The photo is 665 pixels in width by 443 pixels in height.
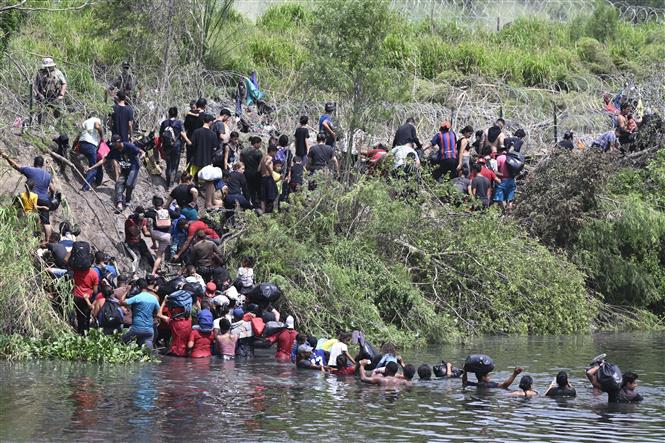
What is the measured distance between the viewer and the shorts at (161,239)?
1013 inches

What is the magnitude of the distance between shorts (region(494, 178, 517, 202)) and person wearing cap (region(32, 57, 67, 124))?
33.3 feet

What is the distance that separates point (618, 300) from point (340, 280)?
9.37 metres

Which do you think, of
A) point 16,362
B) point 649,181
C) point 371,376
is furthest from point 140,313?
point 649,181

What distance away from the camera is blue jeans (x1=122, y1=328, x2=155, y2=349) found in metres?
22.9

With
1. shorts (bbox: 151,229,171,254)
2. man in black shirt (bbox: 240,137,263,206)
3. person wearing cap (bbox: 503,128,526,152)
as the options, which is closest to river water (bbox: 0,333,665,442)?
shorts (bbox: 151,229,171,254)

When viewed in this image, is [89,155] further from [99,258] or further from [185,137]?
[99,258]

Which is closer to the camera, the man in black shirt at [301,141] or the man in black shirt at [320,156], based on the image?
the man in black shirt at [320,156]

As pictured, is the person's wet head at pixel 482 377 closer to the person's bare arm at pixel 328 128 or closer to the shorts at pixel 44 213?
the shorts at pixel 44 213

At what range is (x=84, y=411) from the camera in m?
17.8

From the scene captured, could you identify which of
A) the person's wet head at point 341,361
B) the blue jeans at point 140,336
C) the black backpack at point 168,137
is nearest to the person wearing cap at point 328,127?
the black backpack at point 168,137

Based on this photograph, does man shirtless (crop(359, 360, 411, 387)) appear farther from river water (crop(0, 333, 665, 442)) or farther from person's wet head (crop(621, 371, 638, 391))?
person's wet head (crop(621, 371, 638, 391))

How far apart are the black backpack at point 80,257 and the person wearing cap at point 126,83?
29.7ft

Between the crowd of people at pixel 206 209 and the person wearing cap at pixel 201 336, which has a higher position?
the crowd of people at pixel 206 209

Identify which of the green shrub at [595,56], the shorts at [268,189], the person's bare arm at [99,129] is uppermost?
the green shrub at [595,56]
